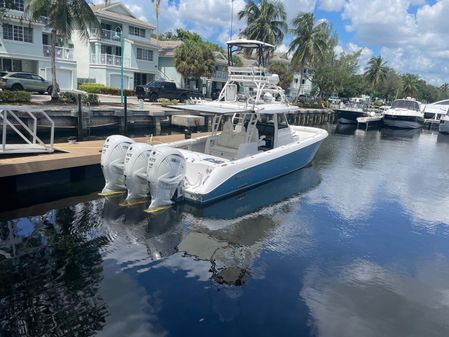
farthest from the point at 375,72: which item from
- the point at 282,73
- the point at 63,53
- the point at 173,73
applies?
the point at 63,53

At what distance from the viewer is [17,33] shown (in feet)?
98.1

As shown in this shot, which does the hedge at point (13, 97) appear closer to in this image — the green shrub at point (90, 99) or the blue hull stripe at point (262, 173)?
the green shrub at point (90, 99)

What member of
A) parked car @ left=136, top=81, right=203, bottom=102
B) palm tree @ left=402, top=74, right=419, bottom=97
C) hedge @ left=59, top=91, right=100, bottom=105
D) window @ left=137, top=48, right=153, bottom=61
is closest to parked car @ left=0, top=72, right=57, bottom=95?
hedge @ left=59, top=91, right=100, bottom=105

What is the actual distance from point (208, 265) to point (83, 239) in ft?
8.17

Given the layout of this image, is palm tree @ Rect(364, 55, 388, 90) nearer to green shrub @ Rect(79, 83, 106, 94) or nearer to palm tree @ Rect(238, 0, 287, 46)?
palm tree @ Rect(238, 0, 287, 46)

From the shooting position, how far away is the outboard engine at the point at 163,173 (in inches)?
319

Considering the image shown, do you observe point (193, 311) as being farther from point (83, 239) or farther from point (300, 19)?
point (300, 19)

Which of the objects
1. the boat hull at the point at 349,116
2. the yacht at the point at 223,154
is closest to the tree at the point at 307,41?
the boat hull at the point at 349,116

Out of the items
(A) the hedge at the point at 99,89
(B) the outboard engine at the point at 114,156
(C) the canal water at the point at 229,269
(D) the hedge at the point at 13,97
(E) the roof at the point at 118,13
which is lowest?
(C) the canal water at the point at 229,269

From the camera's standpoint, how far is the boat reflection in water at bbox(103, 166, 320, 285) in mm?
6691

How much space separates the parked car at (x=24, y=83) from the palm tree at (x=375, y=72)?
52.5 metres

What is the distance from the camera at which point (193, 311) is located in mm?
5176

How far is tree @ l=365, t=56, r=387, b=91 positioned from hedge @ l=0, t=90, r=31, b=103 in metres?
56.4

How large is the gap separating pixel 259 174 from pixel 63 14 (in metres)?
16.7
